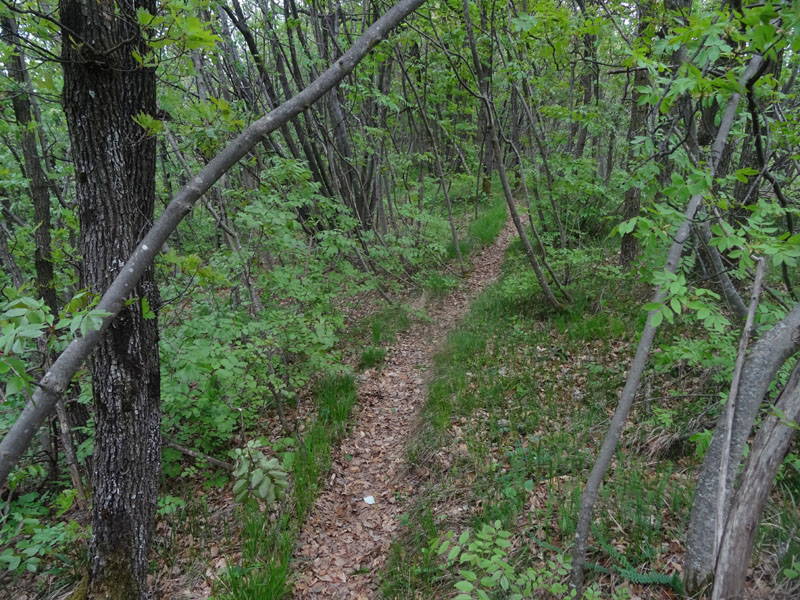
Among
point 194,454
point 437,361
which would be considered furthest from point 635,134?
point 194,454

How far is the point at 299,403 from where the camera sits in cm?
519

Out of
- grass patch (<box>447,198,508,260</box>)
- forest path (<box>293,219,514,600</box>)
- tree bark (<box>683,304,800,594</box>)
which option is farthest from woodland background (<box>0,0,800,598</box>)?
grass patch (<box>447,198,508,260</box>)

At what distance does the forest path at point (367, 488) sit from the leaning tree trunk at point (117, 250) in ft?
4.24

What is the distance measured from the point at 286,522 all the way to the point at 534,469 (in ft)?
7.08

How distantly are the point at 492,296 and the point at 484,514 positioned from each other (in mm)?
4665

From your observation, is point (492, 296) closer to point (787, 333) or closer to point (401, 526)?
point (401, 526)

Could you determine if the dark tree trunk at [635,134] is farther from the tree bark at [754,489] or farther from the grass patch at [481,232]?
the grass patch at [481,232]

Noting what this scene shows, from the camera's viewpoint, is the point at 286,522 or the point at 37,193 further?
the point at 37,193

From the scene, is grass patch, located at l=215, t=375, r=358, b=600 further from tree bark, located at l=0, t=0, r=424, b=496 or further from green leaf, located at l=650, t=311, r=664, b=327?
green leaf, located at l=650, t=311, r=664, b=327

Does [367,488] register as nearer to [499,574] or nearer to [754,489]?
[499,574]

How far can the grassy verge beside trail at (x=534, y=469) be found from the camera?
2.51 m

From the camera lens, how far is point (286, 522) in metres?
3.45

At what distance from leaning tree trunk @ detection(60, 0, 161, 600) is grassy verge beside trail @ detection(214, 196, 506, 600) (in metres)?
0.74

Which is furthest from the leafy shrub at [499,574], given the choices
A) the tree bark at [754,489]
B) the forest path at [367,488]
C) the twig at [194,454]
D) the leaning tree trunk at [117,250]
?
the twig at [194,454]
